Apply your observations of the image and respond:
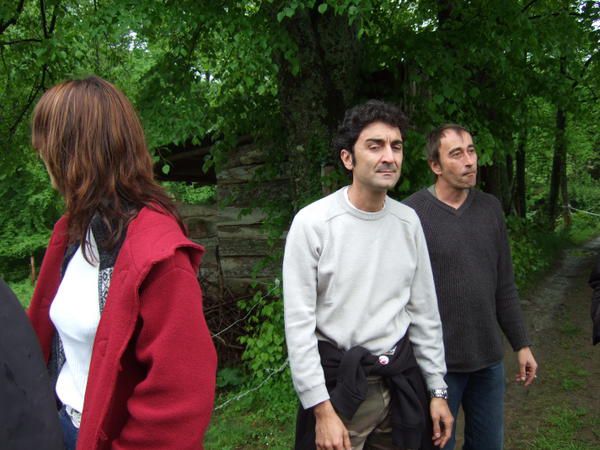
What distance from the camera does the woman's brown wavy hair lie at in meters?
1.49

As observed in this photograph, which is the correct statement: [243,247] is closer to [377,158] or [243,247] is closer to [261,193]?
[261,193]

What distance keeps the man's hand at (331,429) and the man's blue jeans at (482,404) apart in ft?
2.63

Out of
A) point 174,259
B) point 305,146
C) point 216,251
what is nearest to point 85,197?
point 174,259

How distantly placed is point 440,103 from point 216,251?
3960 millimetres

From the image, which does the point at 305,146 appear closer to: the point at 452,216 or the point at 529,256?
the point at 452,216

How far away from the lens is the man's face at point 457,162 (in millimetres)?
2691

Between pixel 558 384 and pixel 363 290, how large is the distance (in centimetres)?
393

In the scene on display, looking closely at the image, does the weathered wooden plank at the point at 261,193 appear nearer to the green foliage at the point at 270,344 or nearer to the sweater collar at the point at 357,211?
the green foliage at the point at 270,344

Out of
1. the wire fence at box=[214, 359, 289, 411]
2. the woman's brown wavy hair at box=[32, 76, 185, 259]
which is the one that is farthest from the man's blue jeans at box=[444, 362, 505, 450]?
the wire fence at box=[214, 359, 289, 411]

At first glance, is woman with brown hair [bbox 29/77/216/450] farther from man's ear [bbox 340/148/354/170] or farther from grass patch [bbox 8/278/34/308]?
grass patch [bbox 8/278/34/308]

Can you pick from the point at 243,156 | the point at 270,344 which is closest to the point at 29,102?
the point at 243,156

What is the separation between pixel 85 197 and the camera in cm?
149

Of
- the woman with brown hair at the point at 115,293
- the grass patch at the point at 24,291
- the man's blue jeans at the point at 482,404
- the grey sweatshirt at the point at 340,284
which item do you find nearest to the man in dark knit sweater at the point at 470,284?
the man's blue jeans at the point at 482,404

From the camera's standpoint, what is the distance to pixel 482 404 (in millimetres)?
2748
